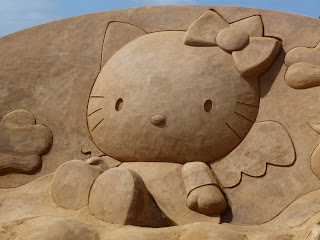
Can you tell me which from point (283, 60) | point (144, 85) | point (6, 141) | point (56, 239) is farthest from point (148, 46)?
point (56, 239)

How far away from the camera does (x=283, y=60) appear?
4.92m

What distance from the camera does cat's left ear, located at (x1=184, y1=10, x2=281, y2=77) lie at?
4.81 metres

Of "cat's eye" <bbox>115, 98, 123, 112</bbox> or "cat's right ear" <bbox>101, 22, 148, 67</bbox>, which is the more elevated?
"cat's right ear" <bbox>101, 22, 148, 67</bbox>

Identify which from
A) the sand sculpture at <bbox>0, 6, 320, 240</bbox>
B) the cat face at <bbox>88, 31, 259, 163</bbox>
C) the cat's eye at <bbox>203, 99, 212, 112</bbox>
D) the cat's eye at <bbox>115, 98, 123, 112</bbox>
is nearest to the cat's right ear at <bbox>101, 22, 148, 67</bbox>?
the sand sculpture at <bbox>0, 6, 320, 240</bbox>

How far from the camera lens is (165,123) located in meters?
4.68

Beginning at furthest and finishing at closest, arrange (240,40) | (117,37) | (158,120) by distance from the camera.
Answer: (117,37)
(240,40)
(158,120)

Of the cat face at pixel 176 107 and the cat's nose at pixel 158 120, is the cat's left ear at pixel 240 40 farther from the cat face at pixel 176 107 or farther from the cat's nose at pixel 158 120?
the cat's nose at pixel 158 120

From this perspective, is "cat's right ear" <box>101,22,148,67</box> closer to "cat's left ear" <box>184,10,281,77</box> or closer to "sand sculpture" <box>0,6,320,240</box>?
"sand sculpture" <box>0,6,320,240</box>

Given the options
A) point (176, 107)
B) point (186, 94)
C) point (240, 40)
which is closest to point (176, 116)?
point (176, 107)

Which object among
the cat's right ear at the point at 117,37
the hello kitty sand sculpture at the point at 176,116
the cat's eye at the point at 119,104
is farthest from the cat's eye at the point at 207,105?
the cat's right ear at the point at 117,37

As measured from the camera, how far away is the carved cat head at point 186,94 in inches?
184

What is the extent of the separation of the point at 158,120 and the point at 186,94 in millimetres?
304

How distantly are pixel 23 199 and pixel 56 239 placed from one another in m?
1.17

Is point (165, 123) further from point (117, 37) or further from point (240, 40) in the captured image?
point (117, 37)
